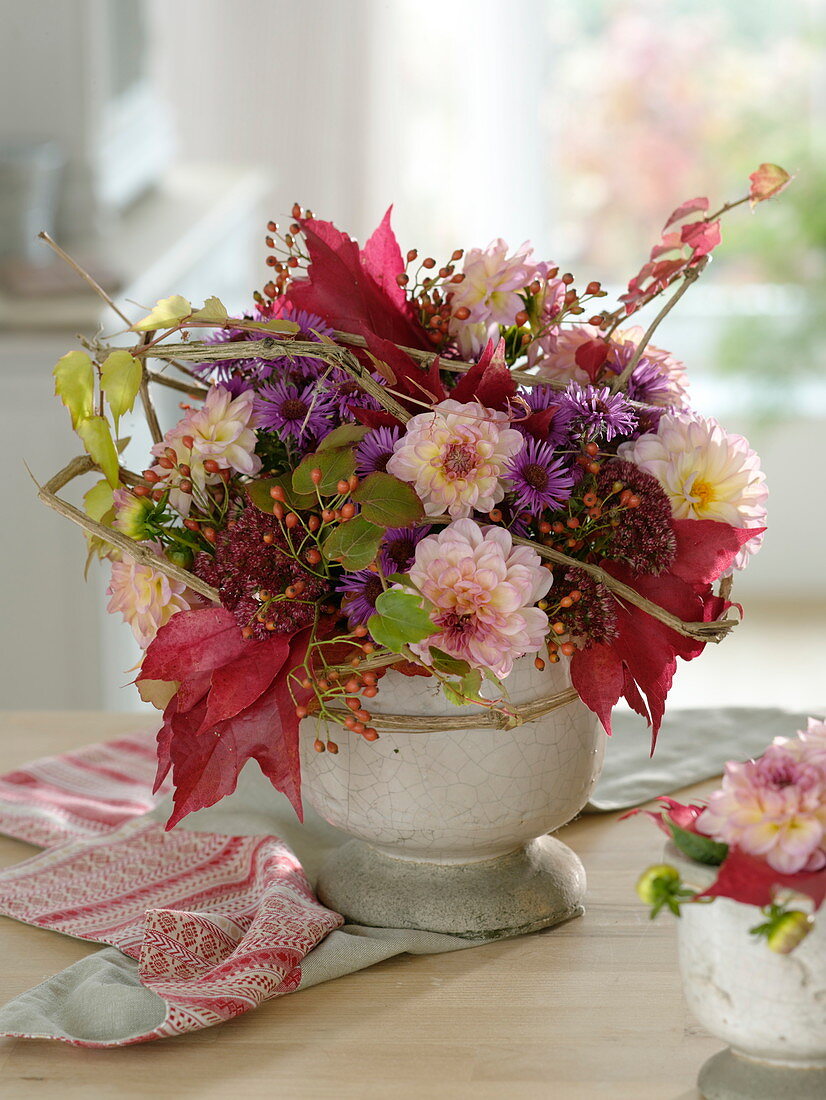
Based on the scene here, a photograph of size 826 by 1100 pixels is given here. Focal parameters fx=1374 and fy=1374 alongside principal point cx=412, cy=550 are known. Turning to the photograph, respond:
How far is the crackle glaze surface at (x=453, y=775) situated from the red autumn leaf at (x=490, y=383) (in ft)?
0.47

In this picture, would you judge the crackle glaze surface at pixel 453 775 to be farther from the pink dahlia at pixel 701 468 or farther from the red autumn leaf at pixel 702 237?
the red autumn leaf at pixel 702 237

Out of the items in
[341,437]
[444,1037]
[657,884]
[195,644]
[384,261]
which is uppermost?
[384,261]

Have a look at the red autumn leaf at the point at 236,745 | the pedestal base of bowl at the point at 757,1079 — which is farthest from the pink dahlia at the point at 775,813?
the red autumn leaf at the point at 236,745

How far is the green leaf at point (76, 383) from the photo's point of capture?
2.46 ft

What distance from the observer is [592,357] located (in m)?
0.78

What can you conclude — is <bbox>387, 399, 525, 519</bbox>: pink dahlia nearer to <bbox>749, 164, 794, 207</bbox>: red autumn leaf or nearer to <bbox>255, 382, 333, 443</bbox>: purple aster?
<bbox>255, 382, 333, 443</bbox>: purple aster

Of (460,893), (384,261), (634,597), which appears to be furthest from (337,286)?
(460,893)

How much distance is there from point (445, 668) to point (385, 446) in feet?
0.38

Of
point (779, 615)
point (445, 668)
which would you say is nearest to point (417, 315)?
point (445, 668)

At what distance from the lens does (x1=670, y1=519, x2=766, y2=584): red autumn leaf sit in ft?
2.39

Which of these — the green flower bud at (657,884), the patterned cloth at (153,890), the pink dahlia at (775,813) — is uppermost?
the pink dahlia at (775,813)

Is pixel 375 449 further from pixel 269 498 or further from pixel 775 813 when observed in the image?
pixel 775 813

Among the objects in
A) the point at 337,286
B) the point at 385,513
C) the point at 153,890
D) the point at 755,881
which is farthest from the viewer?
the point at 153,890

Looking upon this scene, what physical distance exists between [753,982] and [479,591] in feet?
0.70
